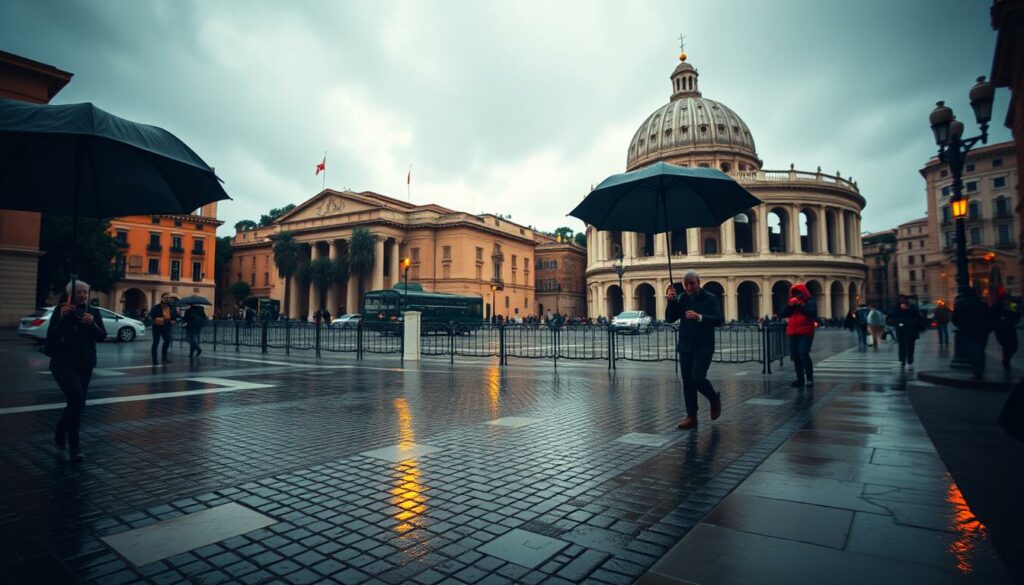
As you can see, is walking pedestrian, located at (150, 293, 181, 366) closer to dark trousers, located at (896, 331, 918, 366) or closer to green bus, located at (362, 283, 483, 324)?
dark trousers, located at (896, 331, 918, 366)

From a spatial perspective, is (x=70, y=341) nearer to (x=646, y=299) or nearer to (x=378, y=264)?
(x=378, y=264)

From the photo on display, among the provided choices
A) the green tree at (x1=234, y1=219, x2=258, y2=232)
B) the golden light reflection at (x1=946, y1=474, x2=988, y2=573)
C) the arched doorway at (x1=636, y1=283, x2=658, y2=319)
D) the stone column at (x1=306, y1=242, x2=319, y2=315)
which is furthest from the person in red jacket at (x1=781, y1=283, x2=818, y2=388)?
the green tree at (x1=234, y1=219, x2=258, y2=232)

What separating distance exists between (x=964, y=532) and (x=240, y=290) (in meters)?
86.9

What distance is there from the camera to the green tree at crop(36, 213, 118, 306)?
119 ft

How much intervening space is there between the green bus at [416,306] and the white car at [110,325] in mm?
13617

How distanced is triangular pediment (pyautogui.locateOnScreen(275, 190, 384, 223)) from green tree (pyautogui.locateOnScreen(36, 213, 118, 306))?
26.2 metres

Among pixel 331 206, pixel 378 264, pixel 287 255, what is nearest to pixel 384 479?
pixel 378 264

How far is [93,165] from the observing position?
23.7ft

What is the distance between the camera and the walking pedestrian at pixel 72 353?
4551 mm

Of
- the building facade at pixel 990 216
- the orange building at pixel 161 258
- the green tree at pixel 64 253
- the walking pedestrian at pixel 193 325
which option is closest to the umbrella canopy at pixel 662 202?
the walking pedestrian at pixel 193 325

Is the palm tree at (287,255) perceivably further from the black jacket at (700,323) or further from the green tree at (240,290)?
the black jacket at (700,323)

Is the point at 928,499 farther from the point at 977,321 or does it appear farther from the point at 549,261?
the point at 549,261

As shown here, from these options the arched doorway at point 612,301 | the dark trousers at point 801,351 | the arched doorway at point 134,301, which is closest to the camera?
the dark trousers at point 801,351

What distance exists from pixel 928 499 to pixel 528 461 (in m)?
2.94
